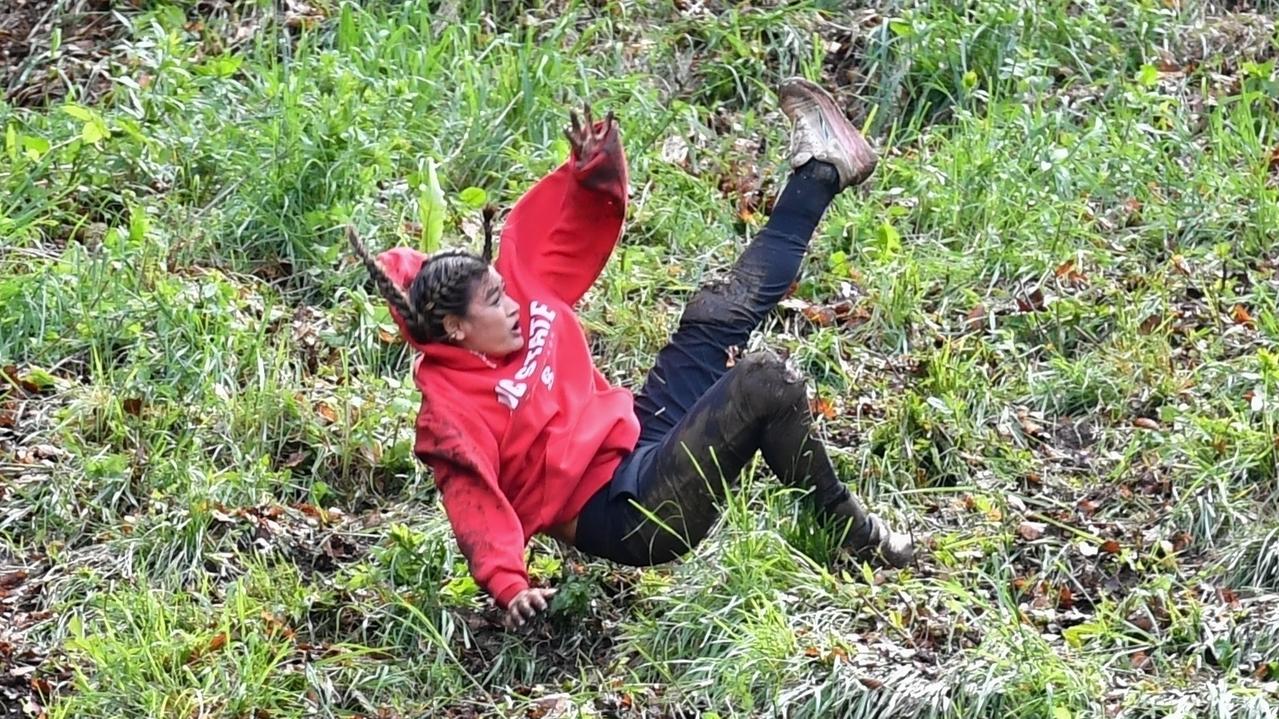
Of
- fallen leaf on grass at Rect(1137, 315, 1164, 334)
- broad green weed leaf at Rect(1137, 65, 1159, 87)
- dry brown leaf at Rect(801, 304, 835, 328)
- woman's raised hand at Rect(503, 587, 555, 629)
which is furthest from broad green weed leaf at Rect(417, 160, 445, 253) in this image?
broad green weed leaf at Rect(1137, 65, 1159, 87)

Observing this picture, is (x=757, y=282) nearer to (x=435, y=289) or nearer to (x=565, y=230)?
(x=565, y=230)

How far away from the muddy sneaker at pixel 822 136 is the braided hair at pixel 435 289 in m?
1.10

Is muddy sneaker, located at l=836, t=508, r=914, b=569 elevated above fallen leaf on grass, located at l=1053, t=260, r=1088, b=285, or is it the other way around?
muddy sneaker, located at l=836, t=508, r=914, b=569

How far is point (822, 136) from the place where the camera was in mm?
5508

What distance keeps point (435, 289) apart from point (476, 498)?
52 centimetres

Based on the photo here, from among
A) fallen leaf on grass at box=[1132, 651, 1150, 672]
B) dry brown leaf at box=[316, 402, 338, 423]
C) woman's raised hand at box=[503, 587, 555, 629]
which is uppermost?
woman's raised hand at box=[503, 587, 555, 629]

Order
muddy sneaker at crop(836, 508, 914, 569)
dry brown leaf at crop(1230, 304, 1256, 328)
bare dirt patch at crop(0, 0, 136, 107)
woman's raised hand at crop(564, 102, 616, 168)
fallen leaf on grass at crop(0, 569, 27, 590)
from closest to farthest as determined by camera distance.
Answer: woman's raised hand at crop(564, 102, 616, 168)
muddy sneaker at crop(836, 508, 914, 569)
fallen leaf on grass at crop(0, 569, 27, 590)
dry brown leaf at crop(1230, 304, 1256, 328)
bare dirt patch at crop(0, 0, 136, 107)

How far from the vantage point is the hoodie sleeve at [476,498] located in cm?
469

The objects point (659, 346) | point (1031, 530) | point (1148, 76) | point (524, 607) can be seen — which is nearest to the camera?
point (524, 607)

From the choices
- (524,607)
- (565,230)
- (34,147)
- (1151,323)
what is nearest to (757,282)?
(565,230)

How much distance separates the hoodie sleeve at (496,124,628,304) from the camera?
5039mm

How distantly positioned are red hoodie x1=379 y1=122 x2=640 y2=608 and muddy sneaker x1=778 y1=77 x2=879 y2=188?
26.4 inches

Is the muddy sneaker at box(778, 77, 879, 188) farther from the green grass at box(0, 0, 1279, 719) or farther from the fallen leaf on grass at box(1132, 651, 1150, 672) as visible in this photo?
the fallen leaf on grass at box(1132, 651, 1150, 672)

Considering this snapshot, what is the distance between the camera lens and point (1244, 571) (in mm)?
5055
